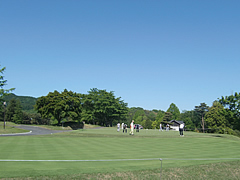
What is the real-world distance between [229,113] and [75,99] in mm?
49310

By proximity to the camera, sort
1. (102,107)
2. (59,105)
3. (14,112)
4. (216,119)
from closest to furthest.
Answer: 1. (59,105)
2. (216,119)
3. (102,107)
4. (14,112)

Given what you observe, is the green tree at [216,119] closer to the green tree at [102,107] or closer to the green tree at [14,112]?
the green tree at [102,107]

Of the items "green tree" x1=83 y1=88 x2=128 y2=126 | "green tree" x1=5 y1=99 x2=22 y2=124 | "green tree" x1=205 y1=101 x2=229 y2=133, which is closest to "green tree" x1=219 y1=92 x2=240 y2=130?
"green tree" x1=205 y1=101 x2=229 y2=133

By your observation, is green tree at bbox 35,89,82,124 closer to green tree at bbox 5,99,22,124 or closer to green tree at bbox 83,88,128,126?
green tree at bbox 83,88,128,126

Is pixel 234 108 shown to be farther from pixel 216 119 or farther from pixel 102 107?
pixel 102 107

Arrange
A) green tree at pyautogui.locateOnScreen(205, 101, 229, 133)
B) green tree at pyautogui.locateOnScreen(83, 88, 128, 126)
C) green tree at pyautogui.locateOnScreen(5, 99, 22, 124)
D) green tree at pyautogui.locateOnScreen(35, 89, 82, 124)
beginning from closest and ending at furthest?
green tree at pyautogui.locateOnScreen(35, 89, 82, 124), green tree at pyautogui.locateOnScreen(205, 101, 229, 133), green tree at pyautogui.locateOnScreen(83, 88, 128, 126), green tree at pyautogui.locateOnScreen(5, 99, 22, 124)

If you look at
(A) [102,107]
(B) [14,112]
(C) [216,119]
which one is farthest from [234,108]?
(B) [14,112]

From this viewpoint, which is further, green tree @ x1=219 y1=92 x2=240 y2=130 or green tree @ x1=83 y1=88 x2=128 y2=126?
green tree @ x1=83 y1=88 x2=128 y2=126

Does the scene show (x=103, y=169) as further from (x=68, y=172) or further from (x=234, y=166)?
(x=234, y=166)

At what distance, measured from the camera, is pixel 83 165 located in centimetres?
1095

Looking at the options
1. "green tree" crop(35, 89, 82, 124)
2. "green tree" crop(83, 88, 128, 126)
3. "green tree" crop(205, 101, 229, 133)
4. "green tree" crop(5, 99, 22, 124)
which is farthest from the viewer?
"green tree" crop(5, 99, 22, 124)

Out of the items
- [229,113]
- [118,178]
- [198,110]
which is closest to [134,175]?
[118,178]

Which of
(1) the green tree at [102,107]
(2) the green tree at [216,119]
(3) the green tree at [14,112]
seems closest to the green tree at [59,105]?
(1) the green tree at [102,107]

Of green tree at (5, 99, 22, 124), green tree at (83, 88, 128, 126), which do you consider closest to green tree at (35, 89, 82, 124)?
green tree at (83, 88, 128, 126)
